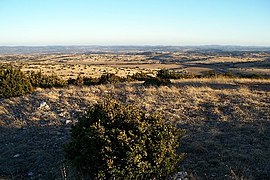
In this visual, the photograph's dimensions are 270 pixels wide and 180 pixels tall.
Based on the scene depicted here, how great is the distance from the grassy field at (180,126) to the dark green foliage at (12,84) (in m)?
0.79

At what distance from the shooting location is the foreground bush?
5.08 meters

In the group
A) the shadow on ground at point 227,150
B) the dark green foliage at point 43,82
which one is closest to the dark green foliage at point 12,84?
the dark green foliage at point 43,82

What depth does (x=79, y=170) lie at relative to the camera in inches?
217

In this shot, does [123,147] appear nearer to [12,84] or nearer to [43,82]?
[12,84]

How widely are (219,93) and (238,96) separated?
3.19ft

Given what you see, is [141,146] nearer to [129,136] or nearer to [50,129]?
[129,136]

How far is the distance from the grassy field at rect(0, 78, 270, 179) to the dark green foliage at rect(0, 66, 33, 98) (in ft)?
2.58

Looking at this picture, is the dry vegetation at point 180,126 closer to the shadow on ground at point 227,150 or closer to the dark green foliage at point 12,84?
the shadow on ground at point 227,150

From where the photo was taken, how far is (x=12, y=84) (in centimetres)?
1491

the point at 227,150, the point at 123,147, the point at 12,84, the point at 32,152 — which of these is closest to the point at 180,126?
the point at 227,150

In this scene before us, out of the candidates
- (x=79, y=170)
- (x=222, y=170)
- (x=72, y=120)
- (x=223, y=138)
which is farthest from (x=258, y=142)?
(x=72, y=120)

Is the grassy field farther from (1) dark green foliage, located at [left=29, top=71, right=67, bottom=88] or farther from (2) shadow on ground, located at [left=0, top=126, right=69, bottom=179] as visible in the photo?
(1) dark green foliage, located at [left=29, top=71, right=67, bottom=88]

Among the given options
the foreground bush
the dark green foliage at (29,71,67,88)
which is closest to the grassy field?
the foreground bush

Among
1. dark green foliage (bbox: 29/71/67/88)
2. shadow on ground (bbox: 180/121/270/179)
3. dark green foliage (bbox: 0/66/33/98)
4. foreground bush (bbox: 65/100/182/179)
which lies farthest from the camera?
dark green foliage (bbox: 29/71/67/88)
